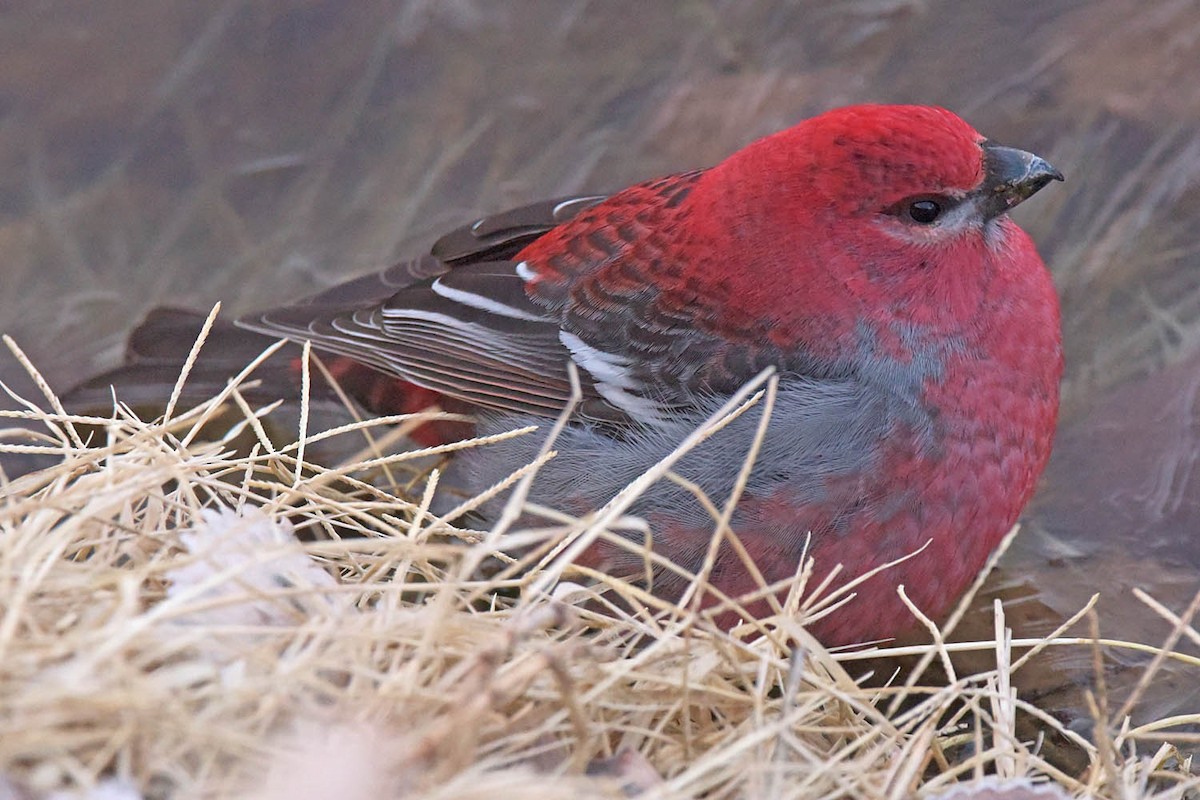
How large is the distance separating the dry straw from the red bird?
0.83 feet

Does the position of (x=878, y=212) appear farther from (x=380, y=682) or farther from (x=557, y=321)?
(x=380, y=682)

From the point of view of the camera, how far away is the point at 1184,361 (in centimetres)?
338

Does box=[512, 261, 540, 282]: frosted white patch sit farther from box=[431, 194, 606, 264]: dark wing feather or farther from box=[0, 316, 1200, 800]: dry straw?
box=[0, 316, 1200, 800]: dry straw

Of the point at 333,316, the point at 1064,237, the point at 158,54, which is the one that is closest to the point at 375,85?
the point at 158,54

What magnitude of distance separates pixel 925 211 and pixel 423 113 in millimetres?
2056

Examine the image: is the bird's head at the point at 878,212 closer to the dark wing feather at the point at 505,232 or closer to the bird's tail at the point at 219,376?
the dark wing feather at the point at 505,232

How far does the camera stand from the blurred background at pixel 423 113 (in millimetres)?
3906

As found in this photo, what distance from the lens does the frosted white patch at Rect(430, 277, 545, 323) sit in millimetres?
3072

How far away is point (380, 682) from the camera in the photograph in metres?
1.99

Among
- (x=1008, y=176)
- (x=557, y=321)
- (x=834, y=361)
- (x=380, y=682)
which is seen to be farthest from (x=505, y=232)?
(x=380, y=682)

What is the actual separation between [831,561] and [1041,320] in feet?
2.26

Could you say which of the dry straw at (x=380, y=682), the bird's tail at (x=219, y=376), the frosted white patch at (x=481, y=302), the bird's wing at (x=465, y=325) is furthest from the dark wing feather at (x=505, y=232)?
the dry straw at (x=380, y=682)

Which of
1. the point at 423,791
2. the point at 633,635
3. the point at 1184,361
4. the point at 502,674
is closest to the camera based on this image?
the point at 423,791

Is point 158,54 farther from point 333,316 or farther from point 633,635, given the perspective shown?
point 633,635
